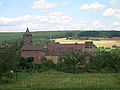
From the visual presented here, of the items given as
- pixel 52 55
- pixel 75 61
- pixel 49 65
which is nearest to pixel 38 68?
pixel 49 65

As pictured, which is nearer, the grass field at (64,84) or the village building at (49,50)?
the grass field at (64,84)

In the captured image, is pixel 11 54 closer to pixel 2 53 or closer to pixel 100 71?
pixel 2 53

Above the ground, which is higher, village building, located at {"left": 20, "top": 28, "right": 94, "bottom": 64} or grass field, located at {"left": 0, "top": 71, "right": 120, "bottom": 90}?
village building, located at {"left": 20, "top": 28, "right": 94, "bottom": 64}

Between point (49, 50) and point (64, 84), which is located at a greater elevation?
point (49, 50)

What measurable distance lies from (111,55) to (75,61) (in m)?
8.35

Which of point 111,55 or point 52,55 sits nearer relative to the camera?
point 111,55

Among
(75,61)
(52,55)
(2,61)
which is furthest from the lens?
(52,55)

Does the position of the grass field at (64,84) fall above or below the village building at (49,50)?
below

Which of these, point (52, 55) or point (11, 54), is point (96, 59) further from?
point (52, 55)

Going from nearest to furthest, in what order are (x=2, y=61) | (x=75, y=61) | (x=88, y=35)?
(x=2, y=61)
(x=75, y=61)
(x=88, y=35)

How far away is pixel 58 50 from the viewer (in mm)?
87562

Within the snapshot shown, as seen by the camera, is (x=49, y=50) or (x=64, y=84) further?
(x=49, y=50)

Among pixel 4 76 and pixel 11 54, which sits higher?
pixel 11 54

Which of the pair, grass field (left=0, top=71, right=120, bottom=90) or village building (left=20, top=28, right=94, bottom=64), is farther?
village building (left=20, top=28, right=94, bottom=64)
